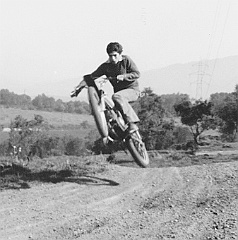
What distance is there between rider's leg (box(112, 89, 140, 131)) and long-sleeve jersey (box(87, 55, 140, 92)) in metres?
0.20

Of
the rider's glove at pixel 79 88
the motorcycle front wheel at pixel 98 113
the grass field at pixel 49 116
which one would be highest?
the grass field at pixel 49 116

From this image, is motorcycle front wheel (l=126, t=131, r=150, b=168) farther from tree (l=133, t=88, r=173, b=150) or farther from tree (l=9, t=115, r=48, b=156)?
tree (l=9, t=115, r=48, b=156)

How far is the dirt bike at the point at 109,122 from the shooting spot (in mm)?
9234

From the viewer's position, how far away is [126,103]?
376 inches

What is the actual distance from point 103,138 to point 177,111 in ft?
111

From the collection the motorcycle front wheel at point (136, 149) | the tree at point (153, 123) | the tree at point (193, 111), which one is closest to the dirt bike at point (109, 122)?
the motorcycle front wheel at point (136, 149)

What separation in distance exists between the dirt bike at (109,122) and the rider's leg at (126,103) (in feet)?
0.49

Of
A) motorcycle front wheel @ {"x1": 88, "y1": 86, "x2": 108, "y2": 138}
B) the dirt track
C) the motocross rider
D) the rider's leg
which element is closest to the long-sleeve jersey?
the motocross rider

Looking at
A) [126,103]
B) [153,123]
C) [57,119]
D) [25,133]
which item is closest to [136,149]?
[126,103]

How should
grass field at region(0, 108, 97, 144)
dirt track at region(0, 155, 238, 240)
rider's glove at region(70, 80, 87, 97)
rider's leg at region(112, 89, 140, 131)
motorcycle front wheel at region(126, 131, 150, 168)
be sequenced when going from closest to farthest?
dirt track at region(0, 155, 238, 240)
rider's leg at region(112, 89, 140, 131)
motorcycle front wheel at region(126, 131, 150, 168)
rider's glove at region(70, 80, 87, 97)
grass field at region(0, 108, 97, 144)

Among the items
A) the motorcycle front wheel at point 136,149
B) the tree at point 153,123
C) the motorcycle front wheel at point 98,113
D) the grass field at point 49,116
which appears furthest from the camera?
the grass field at point 49,116

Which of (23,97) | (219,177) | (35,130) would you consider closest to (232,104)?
(35,130)

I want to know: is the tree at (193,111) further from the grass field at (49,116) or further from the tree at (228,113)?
the grass field at (49,116)

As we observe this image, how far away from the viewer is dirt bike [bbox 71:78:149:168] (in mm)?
9234
